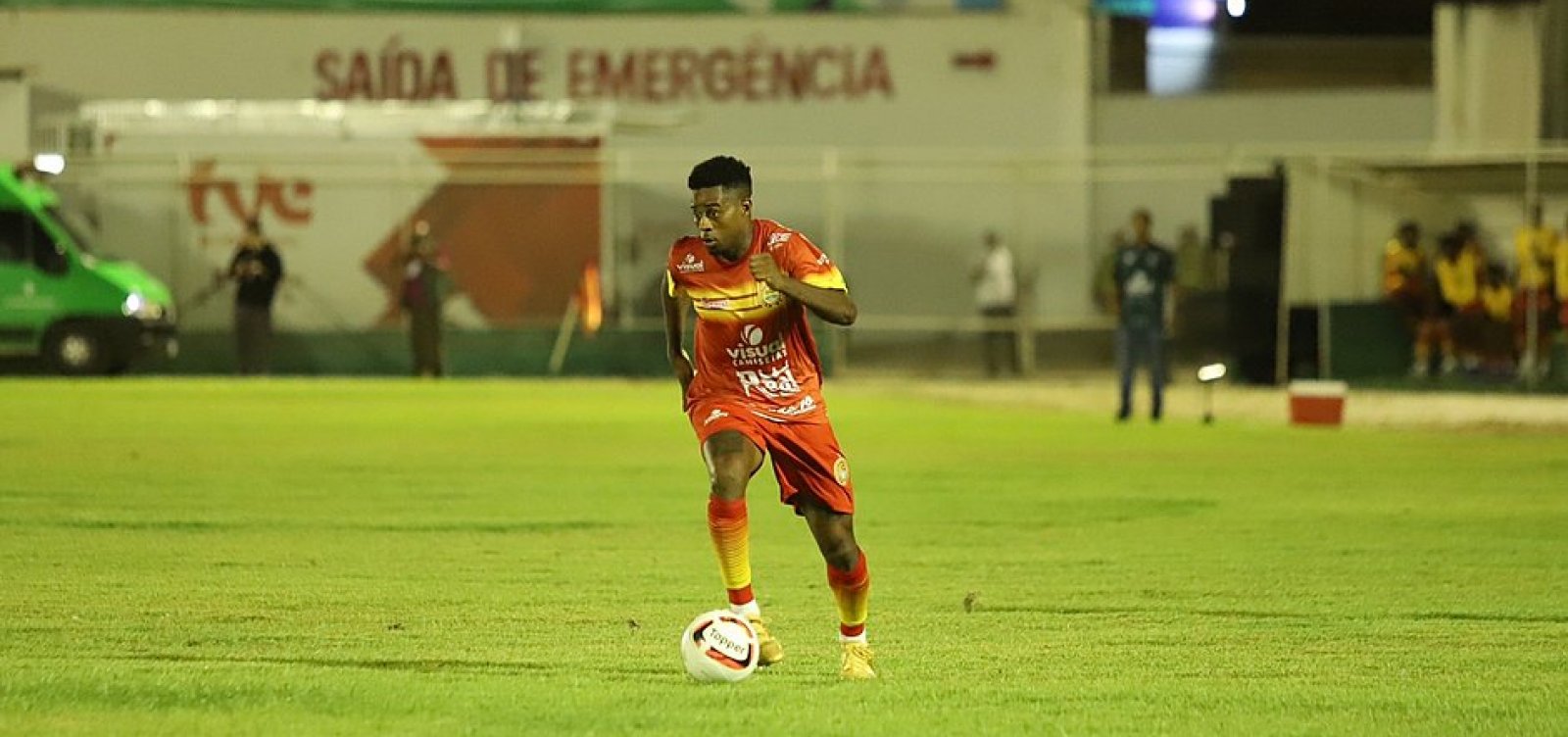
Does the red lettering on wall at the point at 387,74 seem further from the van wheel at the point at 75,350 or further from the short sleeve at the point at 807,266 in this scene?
the short sleeve at the point at 807,266

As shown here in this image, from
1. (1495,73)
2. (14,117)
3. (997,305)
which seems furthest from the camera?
(14,117)

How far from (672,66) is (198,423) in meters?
17.7

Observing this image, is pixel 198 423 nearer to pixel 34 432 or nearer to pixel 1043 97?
pixel 34 432

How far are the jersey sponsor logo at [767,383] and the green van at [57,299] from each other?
81.9 ft

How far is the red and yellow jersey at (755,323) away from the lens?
365 inches

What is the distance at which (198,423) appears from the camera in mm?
24719

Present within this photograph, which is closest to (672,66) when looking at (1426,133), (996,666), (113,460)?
(1426,133)

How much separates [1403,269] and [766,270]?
23.2m

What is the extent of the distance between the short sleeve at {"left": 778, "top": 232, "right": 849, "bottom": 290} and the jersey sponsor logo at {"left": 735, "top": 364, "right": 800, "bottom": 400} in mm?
385

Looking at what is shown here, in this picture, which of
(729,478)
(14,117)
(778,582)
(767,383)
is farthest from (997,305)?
(729,478)

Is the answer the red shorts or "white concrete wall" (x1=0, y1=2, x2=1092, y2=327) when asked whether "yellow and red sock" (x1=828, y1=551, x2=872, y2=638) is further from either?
"white concrete wall" (x1=0, y1=2, x2=1092, y2=327)

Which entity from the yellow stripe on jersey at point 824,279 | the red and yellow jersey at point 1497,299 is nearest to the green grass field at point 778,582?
the yellow stripe on jersey at point 824,279

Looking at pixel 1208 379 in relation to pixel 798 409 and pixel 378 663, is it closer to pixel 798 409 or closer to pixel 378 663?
pixel 798 409

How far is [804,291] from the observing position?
29.6 feet
